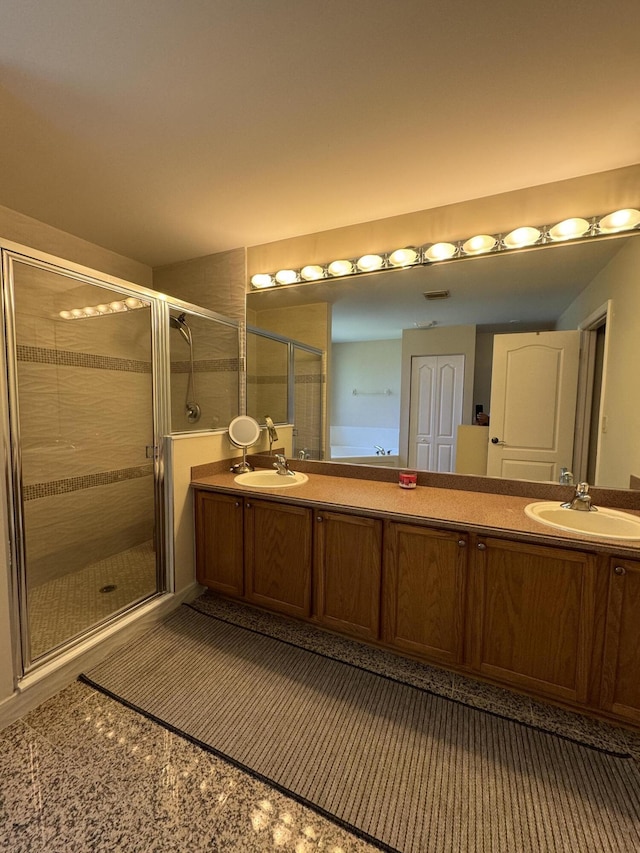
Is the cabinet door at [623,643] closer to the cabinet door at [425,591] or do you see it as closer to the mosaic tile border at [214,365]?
the cabinet door at [425,591]

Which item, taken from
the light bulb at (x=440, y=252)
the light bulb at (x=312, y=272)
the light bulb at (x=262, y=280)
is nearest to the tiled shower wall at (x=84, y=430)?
the light bulb at (x=262, y=280)

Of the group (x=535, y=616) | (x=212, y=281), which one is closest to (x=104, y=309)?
(x=212, y=281)

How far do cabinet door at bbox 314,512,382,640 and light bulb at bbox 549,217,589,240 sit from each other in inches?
68.2

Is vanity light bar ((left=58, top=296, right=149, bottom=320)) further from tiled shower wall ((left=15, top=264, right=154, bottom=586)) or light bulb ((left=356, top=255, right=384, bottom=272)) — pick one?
light bulb ((left=356, top=255, right=384, bottom=272))

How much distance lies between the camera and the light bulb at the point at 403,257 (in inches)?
86.0

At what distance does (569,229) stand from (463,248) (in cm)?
50

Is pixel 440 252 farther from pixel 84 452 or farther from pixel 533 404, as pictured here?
pixel 84 452

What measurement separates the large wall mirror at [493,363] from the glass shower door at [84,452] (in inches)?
50.5

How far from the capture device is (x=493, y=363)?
2029 mm

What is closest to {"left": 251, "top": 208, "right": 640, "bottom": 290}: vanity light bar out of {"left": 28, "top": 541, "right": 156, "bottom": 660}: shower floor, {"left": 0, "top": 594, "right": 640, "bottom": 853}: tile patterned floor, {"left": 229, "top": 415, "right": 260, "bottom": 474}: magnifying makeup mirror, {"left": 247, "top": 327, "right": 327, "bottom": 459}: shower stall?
{"left": 247, "top": 327, "right": 327, "bottom": 459}: shower stall

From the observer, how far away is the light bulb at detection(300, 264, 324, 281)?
8.07 ft

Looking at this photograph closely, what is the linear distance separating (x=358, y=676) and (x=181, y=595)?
1.20 meters

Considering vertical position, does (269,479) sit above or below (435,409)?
below

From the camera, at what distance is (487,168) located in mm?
1724
